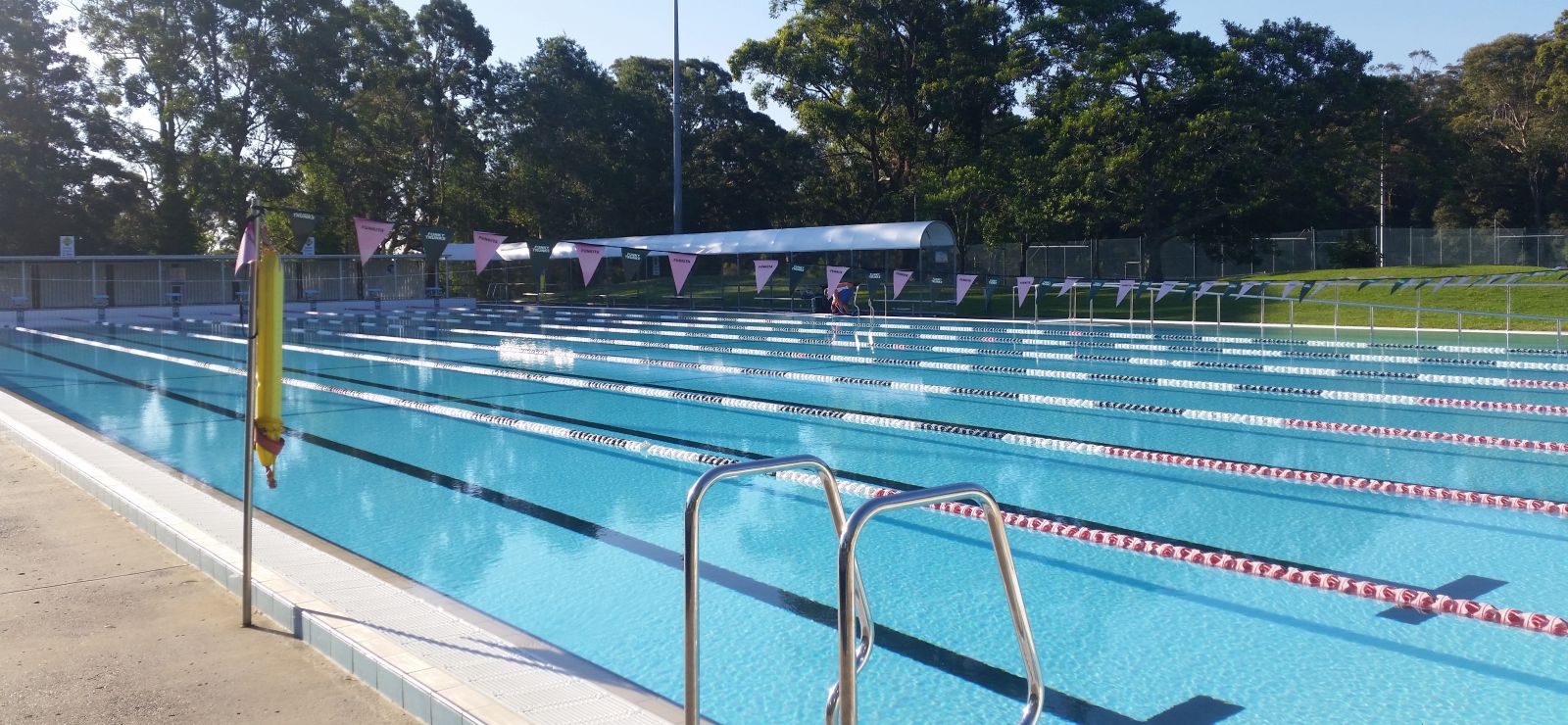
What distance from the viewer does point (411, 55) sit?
4097cm

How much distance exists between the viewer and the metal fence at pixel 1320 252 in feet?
120

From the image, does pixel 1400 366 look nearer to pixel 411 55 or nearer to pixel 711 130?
pixel 711 130

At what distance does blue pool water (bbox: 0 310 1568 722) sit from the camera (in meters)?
4.20

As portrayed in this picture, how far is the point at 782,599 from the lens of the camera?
529 cm

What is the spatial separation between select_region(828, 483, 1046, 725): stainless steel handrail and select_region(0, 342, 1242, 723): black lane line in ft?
2.95

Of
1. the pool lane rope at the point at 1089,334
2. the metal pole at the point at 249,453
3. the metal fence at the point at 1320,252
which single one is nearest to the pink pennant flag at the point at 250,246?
the metal pole at the point at 249,453

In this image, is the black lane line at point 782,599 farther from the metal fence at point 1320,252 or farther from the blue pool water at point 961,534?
the metal fence at point 1320,252

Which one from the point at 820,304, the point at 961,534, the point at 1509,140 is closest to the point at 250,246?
the point at 961,534

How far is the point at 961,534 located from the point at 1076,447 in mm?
2864

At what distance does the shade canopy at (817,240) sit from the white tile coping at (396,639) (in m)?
19.3

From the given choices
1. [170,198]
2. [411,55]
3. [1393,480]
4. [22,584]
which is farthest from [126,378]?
[411,55]

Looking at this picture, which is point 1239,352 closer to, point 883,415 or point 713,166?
point 883,415

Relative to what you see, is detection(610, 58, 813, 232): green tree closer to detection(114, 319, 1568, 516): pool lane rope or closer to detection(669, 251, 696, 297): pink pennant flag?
detection(669, 251, 696, 297): pink pennant flag

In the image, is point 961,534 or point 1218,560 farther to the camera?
point 961,534
